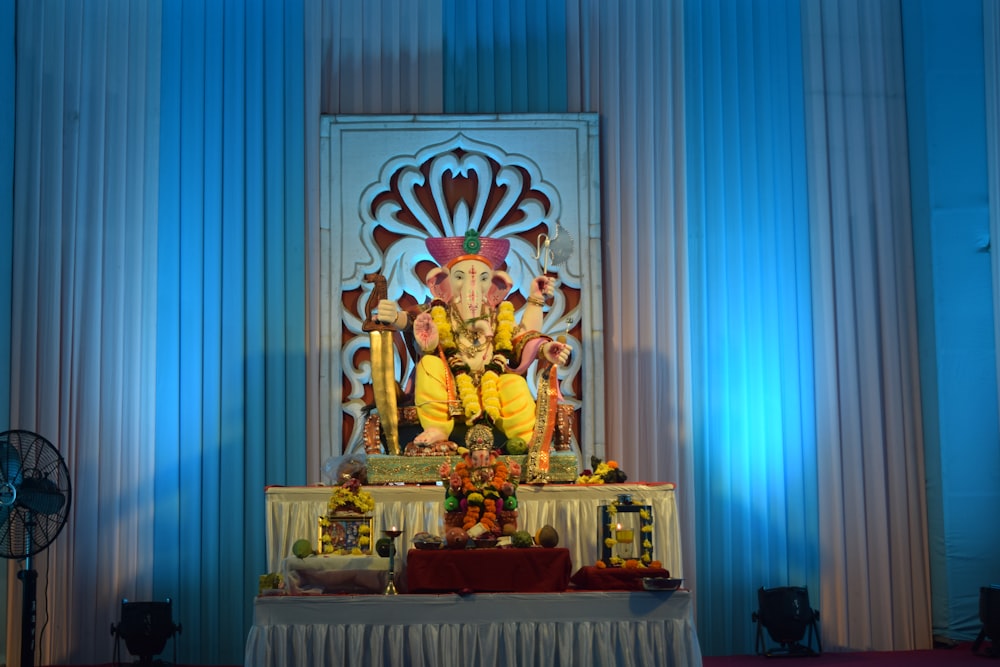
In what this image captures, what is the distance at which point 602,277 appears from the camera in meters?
8.09

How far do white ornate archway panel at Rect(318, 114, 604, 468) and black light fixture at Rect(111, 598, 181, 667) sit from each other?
1.44 meters

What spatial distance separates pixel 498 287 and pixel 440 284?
330 millimetres

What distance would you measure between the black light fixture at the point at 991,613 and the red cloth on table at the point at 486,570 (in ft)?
8.62

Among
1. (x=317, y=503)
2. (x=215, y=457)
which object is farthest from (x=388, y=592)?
(x=215, y=457)

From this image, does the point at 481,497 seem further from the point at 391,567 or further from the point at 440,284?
the point at 440,284

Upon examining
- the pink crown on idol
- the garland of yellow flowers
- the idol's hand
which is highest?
the pink crown on idol

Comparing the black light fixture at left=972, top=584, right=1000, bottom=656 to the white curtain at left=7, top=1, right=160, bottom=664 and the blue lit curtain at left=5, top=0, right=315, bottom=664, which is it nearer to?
the blue lit curtain at left=5, top=0, right=315, bottom=664

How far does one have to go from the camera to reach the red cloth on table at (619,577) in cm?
585

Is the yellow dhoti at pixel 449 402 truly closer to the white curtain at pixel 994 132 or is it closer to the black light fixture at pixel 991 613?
the black light fixture at pixel 991 613

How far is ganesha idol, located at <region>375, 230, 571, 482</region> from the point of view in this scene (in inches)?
270

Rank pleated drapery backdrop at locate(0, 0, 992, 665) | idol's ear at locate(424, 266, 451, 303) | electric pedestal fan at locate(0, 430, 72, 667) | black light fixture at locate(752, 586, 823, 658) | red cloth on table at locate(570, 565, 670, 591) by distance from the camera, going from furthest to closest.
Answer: pleated drapery backdrop at locate(0, 0, 992, 665)
black light fixture at locate(752, 586, 823, 658)
idol's ear at locate(424, 266, 451, 303)
electric pedestal fan at locate(0, 430, 72, 667)
red cloth on table at locate(570, 565, 670, 591)

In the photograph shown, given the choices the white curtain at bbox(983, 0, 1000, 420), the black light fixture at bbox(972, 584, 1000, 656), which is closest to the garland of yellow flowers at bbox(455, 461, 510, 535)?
the black light fixture at bbox(972, 584, 1000, 656)

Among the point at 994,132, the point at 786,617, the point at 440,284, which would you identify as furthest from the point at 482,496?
the point at 994,132

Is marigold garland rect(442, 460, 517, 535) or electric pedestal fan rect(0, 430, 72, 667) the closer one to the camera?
electric pedestal fan rect(0, 430, 72, 667)
